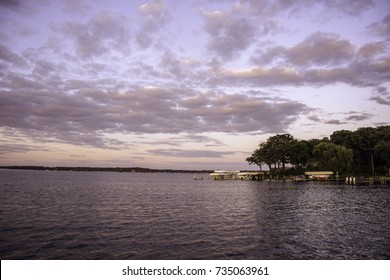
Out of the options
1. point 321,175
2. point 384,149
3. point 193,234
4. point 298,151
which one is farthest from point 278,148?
point 193,234

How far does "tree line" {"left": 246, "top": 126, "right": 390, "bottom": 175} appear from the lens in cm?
10594

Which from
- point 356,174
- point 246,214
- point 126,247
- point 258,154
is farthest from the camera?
point 258,154

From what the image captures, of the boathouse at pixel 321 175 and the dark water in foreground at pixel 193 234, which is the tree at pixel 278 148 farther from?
the dark water in foreground at pixel 193 234

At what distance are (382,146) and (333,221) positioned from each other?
84382 mm

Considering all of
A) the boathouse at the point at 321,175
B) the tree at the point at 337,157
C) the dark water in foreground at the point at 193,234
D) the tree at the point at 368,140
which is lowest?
the dark water in foreground at the point at 193,234

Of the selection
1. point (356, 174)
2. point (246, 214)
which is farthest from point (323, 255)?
point (356, 174)

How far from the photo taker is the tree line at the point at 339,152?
10594cm

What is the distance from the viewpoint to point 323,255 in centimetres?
1994

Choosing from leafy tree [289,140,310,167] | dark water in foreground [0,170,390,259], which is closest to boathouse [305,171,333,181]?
leafy tree [289,140,310,167]

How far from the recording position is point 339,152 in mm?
105125

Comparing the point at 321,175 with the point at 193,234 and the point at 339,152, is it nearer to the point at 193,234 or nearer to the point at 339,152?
the point at 339,152

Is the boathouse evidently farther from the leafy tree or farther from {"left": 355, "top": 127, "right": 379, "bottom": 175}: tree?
{"left": 355, "top": 127, "right": 379, "bottom": 175}: tree

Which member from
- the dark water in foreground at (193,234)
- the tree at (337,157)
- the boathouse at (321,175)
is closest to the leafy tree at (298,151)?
the boathouse at (321,175)
